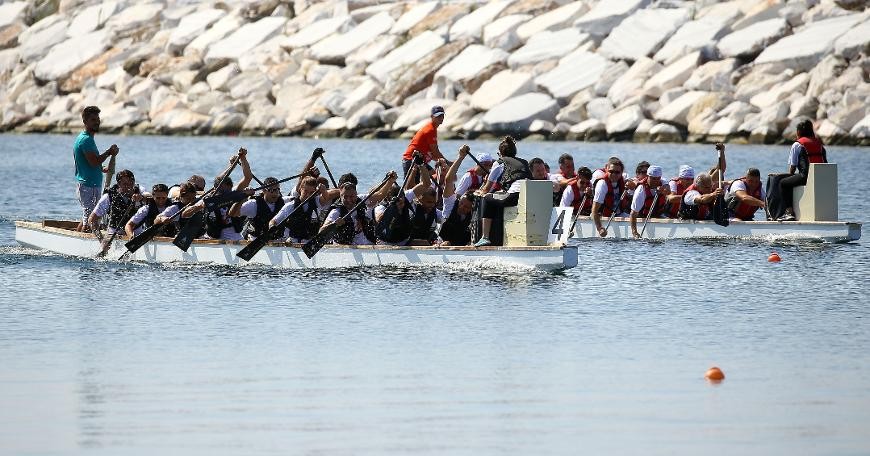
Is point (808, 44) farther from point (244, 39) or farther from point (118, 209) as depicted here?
point (118, 209)

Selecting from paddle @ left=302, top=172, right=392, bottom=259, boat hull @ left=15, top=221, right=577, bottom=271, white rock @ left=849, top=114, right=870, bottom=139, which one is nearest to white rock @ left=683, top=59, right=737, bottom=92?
white rock @ left=849, top=114, right=870, bottom=139

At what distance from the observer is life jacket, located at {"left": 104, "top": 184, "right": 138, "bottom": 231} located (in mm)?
26094

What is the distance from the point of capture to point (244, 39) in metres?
86.7

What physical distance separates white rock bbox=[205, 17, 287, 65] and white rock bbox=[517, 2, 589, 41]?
51.8 feet

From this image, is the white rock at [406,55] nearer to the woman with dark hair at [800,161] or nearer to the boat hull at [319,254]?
the woman with dark hair at [800,161]

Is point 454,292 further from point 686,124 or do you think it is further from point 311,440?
point 686,124

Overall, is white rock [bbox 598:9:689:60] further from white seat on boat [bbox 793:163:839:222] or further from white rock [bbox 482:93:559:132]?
white seat on boat [bbox 793:163:839:222]

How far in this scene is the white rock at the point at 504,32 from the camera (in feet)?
249

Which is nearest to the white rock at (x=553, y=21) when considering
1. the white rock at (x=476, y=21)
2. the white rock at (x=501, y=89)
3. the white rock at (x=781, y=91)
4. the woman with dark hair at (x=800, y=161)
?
the white rock at (x=476, y=21)

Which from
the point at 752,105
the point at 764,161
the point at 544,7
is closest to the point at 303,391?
the point at 764,161

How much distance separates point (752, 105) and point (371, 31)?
25.1 metres

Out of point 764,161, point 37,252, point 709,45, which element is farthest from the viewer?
point 709,45

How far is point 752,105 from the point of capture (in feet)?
209

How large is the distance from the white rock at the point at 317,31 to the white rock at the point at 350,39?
0.43 m
